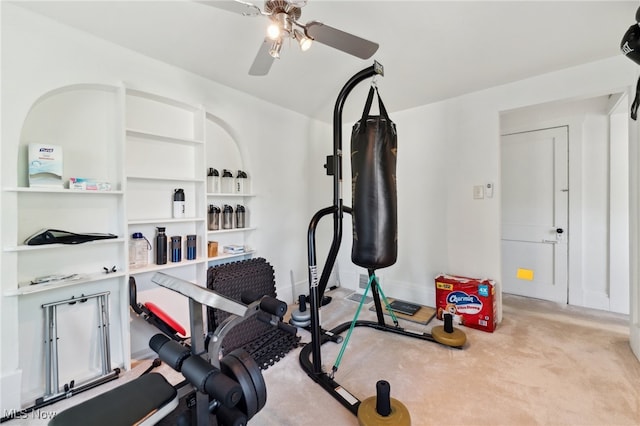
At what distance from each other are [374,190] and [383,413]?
1353mm

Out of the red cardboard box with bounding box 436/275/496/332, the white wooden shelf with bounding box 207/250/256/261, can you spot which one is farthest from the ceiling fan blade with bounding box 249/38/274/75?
the red cardboard box with bounding box 436/275/496/332

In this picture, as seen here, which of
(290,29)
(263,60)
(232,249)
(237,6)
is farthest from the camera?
(232,249)

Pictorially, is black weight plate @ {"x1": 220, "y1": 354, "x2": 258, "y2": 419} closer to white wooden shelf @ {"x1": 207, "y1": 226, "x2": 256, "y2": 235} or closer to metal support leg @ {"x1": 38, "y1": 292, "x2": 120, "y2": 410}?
metal support leg @ {"x1": 38, "y1": 292, "x2": 120, "y2": 410}

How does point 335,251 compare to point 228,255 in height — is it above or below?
above

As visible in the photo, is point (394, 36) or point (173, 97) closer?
point (394, 36)

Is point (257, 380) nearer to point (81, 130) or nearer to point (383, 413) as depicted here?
point (383, 413)

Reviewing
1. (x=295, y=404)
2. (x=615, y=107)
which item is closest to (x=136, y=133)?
(x=295, y=404)

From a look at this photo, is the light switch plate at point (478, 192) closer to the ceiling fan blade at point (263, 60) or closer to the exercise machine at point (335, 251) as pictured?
the exercise machine at point (335, 251)

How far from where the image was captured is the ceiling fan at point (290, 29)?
1322mm

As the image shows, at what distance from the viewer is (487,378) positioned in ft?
6.49

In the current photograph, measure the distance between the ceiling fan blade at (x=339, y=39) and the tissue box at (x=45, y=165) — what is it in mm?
1856

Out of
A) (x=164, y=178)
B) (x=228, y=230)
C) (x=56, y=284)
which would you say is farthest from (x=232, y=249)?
(x=56, y=284)

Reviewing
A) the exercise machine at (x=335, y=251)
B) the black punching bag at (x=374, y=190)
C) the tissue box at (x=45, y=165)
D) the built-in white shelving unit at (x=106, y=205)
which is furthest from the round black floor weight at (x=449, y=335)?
the tissue box at (x=45, y=165)

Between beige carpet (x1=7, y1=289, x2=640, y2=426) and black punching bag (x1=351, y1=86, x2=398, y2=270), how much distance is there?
87 centimetres
